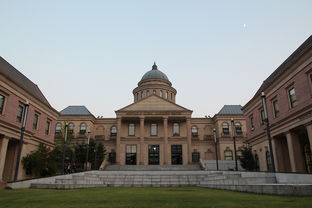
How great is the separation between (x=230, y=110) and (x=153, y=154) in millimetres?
18246

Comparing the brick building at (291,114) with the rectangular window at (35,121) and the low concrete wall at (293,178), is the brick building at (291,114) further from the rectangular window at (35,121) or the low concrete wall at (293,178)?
the rectangular window at (35,121)

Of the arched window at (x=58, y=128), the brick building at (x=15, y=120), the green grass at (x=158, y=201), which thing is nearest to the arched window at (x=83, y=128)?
the arched window at (x=58, y=128)

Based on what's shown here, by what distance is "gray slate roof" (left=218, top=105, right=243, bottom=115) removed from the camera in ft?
163

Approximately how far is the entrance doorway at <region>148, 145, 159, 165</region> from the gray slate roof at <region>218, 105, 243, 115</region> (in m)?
14.7

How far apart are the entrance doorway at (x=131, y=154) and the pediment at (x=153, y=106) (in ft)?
21.1

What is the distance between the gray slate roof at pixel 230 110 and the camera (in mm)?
49559

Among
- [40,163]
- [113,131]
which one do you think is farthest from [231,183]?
[113,131]

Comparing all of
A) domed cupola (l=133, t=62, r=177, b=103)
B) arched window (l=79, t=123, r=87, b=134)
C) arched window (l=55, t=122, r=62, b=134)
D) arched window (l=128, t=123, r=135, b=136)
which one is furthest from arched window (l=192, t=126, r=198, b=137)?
arched window (l=55, t=122, r=62, b=134)

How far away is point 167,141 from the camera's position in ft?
138

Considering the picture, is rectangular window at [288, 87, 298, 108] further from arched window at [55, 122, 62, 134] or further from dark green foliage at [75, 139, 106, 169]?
arched window at [55, 122, 62, 134]

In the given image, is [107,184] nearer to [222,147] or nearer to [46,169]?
[46,169]

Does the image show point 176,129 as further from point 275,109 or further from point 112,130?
point 275,109

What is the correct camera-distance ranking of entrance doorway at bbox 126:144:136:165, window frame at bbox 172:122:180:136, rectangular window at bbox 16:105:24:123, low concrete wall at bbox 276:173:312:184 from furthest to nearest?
window frame at bbox 172:122:180:136 → entrance doorway at bbox 126:144:136:165 → rectangular window at bbox 16:105:24:123 → low concrete wall at bbox 276:173:312:184

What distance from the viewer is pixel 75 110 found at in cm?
5144
